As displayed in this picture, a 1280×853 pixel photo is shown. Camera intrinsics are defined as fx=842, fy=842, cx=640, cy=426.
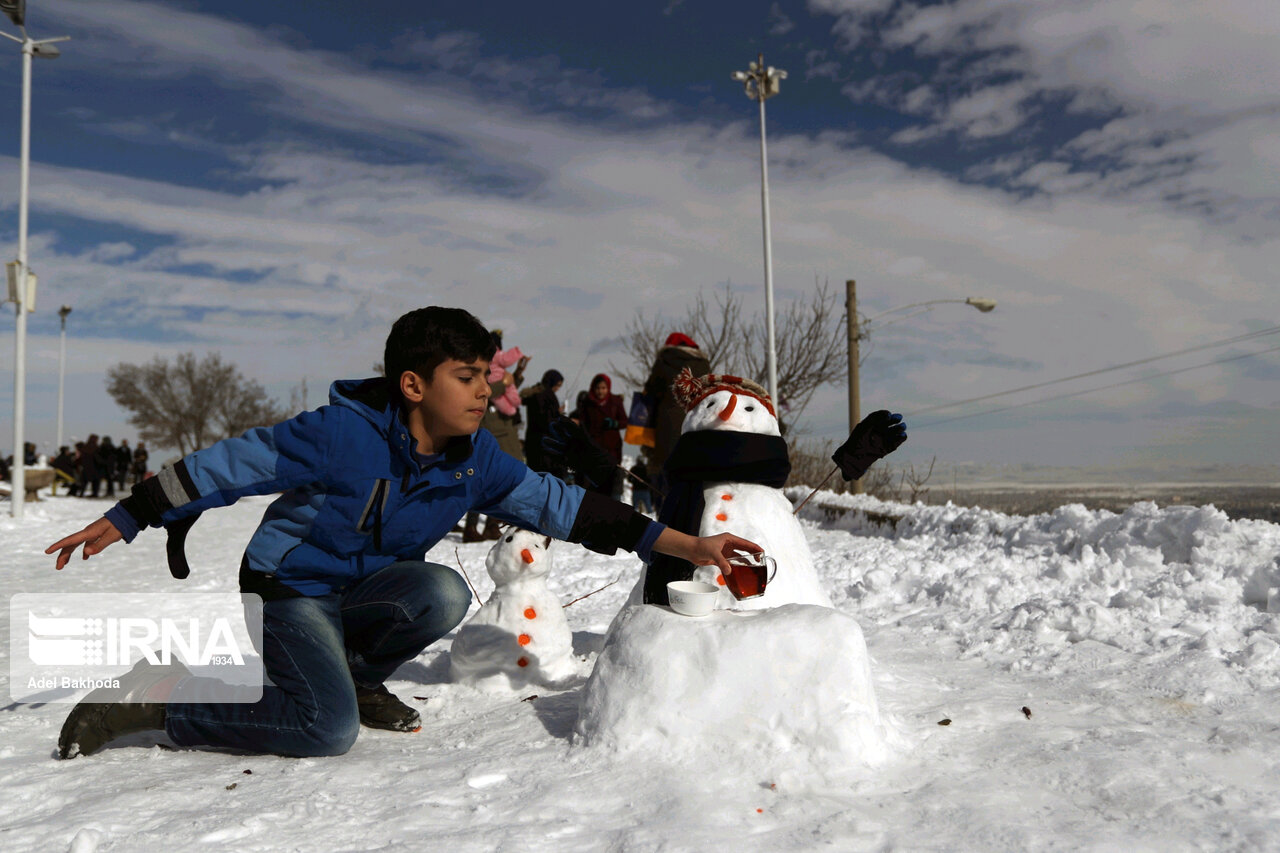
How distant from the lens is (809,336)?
19.3 meters

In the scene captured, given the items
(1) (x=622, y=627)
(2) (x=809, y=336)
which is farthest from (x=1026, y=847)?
(2) (x=809, y=336)

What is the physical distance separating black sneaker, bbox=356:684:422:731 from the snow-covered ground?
2.5 inches

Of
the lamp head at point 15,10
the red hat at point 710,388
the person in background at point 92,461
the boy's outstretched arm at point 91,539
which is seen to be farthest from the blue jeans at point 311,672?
→ the person in background at point 92,461

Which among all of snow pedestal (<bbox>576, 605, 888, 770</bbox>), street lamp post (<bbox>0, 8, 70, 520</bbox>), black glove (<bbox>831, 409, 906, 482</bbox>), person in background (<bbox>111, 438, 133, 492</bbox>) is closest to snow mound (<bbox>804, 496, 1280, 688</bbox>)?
black glove (<bbox>831, 409, 906, 482</bbox>)

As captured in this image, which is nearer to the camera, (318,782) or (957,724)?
(318,782)

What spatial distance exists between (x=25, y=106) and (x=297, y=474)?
1389 cm

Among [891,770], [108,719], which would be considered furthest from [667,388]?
[108,719]

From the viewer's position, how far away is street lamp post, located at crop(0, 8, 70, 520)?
479 inches

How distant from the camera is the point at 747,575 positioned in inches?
115

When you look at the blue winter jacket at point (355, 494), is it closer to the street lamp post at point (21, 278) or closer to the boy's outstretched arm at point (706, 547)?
the boy's outstretched arm at point (706, 547)

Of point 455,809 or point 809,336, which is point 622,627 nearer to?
point 455,809

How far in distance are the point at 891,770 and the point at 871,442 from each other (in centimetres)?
157

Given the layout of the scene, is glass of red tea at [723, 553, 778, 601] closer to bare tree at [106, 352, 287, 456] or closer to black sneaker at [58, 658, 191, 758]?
black sneaker at [58, 658, 191, 758]

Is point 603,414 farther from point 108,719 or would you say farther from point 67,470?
point 67,470
